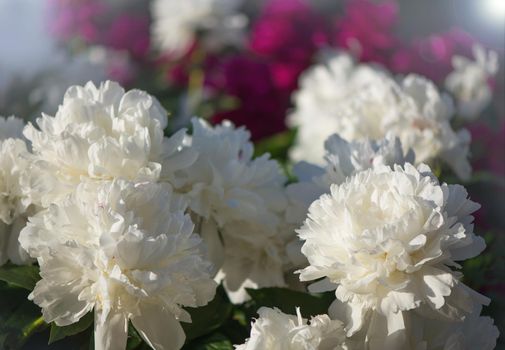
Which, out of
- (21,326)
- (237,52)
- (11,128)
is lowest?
(237,52)

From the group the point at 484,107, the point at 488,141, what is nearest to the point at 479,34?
the point at 484,107

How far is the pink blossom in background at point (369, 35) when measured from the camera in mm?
1638

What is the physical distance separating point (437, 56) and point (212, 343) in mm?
1049

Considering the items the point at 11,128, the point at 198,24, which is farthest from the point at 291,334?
the point at 198,24

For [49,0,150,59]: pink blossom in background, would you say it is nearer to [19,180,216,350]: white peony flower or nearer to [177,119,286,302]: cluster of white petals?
[177,119,286,302]: cluster of white petals

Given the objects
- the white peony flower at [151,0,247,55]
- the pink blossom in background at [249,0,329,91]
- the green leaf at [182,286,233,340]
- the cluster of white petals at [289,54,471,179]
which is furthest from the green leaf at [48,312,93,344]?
the white peony flower at [151,0,247,55]

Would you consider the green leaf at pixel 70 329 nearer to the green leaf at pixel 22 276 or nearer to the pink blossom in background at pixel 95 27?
the green leaf at pixel 22 276

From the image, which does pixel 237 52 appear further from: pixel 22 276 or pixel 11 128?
pixel 22 276

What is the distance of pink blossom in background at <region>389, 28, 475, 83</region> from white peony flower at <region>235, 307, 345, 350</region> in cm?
105

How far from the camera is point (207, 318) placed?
0.72m

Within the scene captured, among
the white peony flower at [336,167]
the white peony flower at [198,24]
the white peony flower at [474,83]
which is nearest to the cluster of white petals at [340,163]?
the white peony flower at [336,167]

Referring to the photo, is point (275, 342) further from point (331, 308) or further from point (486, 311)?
point (486, 311)

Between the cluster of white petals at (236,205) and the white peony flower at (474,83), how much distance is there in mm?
644

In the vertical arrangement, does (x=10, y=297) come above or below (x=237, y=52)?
above
